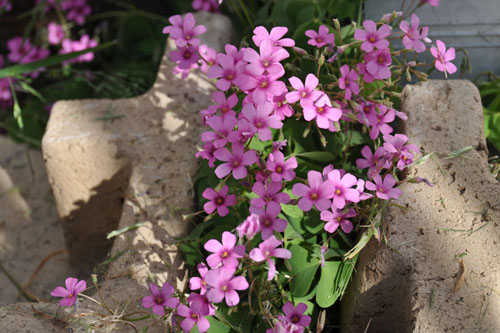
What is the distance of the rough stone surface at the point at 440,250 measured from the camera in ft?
4.32

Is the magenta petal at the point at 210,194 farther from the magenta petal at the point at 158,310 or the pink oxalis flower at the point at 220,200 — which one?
the magenta petal at the point at 158,310

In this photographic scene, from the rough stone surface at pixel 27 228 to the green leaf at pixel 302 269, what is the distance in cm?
122

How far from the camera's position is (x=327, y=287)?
1438mm

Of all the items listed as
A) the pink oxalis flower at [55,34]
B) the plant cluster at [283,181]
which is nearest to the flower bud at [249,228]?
the plant cluster at [283,181]

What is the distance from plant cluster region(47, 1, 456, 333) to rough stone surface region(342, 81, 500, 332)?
8 centimetres

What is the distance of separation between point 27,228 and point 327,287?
1637 millimetres

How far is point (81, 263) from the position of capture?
2291 millimetres

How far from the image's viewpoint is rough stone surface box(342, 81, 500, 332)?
1315mm

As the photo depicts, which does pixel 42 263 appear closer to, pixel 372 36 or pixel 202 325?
pixel 202 325

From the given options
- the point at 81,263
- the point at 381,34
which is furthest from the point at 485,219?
the point at 81,263

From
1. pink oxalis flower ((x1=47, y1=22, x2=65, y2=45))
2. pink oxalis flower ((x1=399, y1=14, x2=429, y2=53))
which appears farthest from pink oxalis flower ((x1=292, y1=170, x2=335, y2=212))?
pink oxalis flower ((x1=47, y1=22, x2=65, y2=45))

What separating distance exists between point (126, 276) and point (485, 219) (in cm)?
105

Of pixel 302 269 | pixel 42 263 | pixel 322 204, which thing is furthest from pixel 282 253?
pixel 42 263

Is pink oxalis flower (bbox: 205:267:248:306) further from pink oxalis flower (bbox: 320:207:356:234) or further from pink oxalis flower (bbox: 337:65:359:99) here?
pink oxalis flower (bbox: 337:65:359:99)
